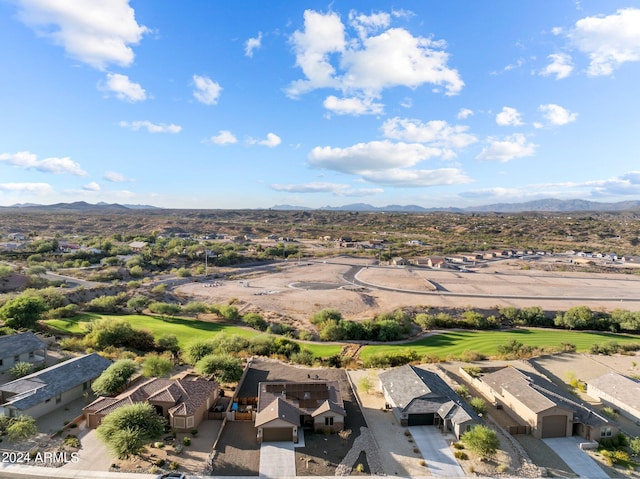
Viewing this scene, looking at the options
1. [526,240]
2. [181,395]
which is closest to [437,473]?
[181,395]

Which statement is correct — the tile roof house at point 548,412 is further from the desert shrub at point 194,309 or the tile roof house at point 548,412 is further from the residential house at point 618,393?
the desert shrub at point 194,309

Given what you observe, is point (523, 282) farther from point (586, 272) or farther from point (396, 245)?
point (396, 245)

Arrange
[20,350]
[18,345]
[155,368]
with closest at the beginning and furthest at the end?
[155,368] < [20,350] < [18,345]

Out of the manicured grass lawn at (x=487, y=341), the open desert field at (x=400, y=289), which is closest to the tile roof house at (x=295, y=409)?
the manicured grass lawn at (x=487, y=341)

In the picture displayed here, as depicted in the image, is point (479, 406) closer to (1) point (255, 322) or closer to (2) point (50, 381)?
(2) point (50, 381)

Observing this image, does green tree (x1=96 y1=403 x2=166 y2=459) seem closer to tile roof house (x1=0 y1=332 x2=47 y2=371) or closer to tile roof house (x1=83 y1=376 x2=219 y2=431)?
tile roof house (x1=83 y1=376 x2=219 y2=431)

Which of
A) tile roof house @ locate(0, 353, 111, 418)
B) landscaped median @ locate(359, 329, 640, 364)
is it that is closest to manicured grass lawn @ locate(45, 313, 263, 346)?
tile roof house @ locate(0, 353, 111, 418)

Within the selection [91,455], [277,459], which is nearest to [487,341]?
[277,459]
